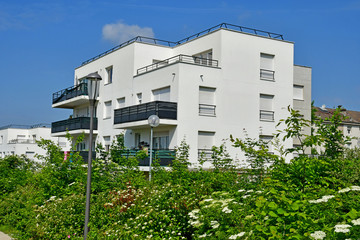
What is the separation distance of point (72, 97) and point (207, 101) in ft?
53.0

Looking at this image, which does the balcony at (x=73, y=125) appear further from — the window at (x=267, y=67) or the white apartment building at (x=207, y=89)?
the window at (x=267, y=67)

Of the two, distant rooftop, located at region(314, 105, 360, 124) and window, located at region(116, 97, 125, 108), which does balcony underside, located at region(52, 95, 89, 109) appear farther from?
distant rooftop, located at region(314, 105, 360, 124)

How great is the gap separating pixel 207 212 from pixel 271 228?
2157mm

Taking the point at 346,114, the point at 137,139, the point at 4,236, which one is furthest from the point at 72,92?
the point at 346,114

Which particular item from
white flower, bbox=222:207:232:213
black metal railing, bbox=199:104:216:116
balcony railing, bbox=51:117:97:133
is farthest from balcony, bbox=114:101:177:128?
white flower, bbox=222:207:232:213

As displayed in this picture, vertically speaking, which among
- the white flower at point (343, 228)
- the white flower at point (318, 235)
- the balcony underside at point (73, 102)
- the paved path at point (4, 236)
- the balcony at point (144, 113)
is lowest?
the paved path at point (4, 236)

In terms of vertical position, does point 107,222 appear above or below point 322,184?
below

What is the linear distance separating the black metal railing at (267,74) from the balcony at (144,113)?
6735mm

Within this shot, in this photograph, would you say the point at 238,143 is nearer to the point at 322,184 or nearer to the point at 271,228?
the point at 322,184

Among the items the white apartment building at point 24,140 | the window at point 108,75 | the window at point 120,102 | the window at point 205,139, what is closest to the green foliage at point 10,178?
the window at point 205,139

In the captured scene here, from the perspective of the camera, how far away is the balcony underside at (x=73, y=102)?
1420 inches

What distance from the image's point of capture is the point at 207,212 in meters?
6.73

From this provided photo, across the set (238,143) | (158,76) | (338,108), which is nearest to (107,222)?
(238,143)

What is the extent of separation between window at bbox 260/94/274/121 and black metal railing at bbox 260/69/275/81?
1.17 metres
